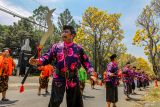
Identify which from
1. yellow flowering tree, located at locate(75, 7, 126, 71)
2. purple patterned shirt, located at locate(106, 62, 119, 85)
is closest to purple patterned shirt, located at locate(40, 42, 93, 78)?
purple patterned shirt, located at locate(106, 62, 119, 85)

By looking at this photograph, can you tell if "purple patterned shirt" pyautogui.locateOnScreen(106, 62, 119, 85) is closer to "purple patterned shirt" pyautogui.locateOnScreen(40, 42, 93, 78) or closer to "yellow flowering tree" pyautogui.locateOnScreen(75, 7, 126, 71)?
"purple patterned shirt" pyautogui.locateOnScreen(40, 42, 93, 78)

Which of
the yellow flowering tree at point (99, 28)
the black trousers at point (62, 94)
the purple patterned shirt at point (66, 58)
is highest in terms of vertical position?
the yellow flowering tree at point (99, 28)

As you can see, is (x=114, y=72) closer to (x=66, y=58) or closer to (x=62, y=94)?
(x=66, y=58)

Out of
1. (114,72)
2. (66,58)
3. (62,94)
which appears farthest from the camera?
(114,72)

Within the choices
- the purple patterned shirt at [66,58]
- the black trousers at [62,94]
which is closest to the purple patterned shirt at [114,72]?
the purple patterned shirt at [66,58]

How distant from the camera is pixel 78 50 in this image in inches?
231

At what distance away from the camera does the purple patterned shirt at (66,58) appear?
5.63m

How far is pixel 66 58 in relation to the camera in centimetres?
570

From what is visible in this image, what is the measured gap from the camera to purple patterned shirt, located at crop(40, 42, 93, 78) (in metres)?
5.63

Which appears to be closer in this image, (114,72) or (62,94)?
(62,94)

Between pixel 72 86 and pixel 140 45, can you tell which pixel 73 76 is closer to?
pixel 72 86

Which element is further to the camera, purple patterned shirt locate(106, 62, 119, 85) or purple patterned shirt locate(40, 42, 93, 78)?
purple patterned shirt locate(106, 62, 119, 85)

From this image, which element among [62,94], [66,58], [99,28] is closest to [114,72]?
[66,58]

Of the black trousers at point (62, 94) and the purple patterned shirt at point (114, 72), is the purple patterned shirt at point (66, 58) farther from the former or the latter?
the purple patterned shirt at point (114, 72)
